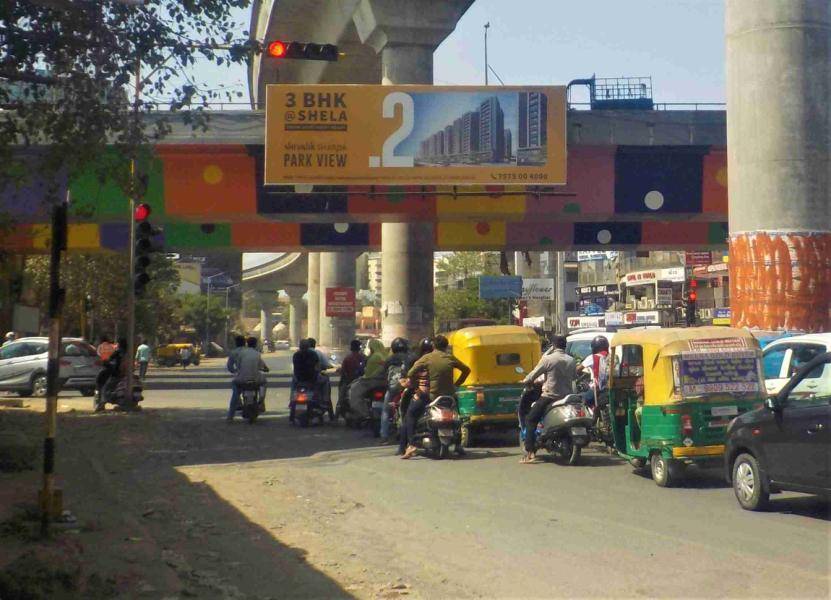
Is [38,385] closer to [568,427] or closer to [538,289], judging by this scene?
[568,427]

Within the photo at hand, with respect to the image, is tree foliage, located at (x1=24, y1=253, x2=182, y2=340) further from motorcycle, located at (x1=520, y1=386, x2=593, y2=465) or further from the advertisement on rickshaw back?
the advertisement on rickshaw back

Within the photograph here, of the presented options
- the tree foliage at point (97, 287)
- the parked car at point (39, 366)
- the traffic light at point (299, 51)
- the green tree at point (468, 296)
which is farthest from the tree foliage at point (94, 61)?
the green tree at point (468, 296)

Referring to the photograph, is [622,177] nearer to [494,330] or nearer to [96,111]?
[494,330]

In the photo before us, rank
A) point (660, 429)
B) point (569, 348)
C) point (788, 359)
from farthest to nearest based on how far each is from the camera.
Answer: point (569, 348)
point (788, 359)
point (660, 429)

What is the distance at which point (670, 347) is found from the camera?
1242 cm

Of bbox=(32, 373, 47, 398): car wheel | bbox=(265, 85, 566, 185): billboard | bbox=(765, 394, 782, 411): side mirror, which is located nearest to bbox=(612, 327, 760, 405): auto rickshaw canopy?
bbox=(765, 394, 782, 411): side mirror

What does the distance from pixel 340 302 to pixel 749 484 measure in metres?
46.4

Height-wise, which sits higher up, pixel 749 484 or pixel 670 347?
pixel 670 347

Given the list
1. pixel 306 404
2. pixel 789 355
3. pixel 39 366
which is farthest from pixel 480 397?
pixel 39 366

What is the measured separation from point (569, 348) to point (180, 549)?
15033 millimetres

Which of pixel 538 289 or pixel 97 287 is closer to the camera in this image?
pixel 97 287

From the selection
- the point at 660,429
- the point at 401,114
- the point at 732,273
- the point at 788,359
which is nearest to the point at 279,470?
the point at 660,429

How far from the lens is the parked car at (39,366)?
30.4 metres

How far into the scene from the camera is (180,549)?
9.37m
